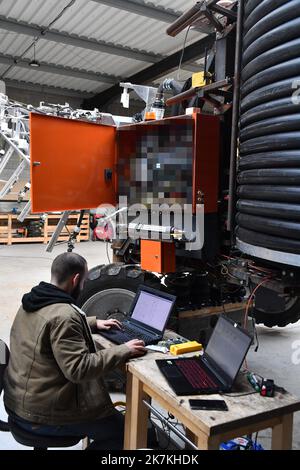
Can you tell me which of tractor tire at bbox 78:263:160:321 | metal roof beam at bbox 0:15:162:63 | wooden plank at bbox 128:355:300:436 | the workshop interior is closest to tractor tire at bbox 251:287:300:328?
the workshop interior

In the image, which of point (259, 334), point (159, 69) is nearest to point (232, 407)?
point (259, 334)

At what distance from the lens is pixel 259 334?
491 centimetres

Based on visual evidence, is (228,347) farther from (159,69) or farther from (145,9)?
(159,69)

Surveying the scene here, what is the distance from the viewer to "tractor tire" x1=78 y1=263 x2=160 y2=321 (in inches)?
134

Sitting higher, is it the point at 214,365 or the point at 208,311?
the point at 214,365

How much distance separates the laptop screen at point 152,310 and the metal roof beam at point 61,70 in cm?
874

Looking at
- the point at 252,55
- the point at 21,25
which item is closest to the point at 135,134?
the point at 252,55

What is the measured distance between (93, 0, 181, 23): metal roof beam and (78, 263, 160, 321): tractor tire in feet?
15.6

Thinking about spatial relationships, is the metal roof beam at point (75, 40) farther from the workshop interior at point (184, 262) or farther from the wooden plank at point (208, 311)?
the wooden plank at point (208, 311)

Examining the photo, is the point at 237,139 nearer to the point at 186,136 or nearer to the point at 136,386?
the point at 186,136

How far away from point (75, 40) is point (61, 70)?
7.63ft

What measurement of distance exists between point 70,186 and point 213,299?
5.68 feet

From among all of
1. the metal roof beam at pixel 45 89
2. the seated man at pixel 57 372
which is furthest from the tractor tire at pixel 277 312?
the metal roof beam at pixel 45 89
